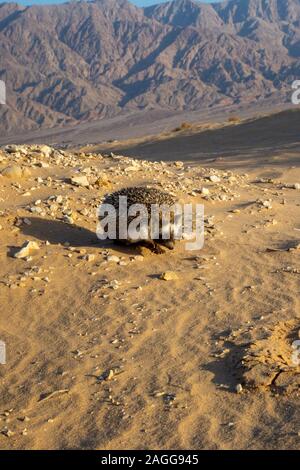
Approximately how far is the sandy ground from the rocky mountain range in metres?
85.3

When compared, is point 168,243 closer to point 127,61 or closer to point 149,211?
point 149,211

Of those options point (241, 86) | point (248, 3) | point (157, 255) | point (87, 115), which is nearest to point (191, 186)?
point (157, 255)

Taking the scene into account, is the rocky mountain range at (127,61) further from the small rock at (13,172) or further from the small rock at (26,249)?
the small rock at (26,249)

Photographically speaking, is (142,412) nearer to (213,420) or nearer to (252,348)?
(213,420)

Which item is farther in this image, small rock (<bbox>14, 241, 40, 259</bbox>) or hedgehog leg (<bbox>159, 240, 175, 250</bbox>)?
hedgehog leg (<bbox>159, 240, 175, 250</bbox>)

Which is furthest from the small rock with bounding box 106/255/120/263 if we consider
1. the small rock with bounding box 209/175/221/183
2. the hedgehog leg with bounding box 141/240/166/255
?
the small rock with bounding box 209/175/221/183

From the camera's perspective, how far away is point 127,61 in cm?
13625

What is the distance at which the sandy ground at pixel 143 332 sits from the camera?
4.10 meters

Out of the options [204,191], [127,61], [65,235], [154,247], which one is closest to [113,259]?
[154,247]

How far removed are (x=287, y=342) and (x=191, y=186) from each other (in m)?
5.56

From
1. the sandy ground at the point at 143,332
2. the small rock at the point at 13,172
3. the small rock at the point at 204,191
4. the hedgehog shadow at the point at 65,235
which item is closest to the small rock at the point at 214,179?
the small rock at the point at 204,191

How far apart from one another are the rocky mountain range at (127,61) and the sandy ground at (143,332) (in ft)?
280

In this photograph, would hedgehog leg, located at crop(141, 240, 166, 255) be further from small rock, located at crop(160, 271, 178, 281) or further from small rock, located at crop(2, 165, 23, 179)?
small rock, located at crop(2, 165, 23, 179)

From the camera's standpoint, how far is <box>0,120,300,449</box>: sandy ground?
4102 mm
